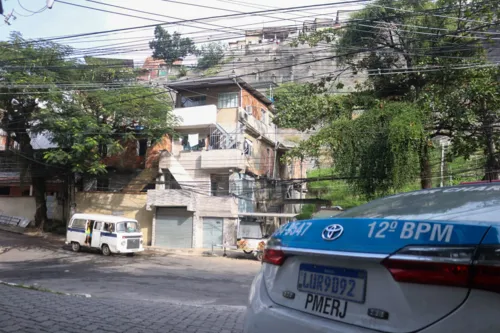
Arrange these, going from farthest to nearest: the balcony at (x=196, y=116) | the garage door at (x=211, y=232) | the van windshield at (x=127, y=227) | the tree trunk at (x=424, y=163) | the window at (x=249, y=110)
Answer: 1. the window at (x=249, y=110)
2. the balcony at (x=196, y=116)
3. the garage door at (x=211, y=232)
4. the van windshield at (x=127, y=227)
5. the tree trunk at (x=424, y=163)

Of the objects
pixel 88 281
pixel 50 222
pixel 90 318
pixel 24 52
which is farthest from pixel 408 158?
pixel 50 222

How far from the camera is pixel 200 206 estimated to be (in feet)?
81.9

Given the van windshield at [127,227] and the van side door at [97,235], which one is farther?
the van side door at [97,235]

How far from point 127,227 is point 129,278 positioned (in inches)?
353

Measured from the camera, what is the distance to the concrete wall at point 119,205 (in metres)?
26.7

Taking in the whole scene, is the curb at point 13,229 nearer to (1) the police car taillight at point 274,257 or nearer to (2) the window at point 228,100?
(2) the window at point 228,100

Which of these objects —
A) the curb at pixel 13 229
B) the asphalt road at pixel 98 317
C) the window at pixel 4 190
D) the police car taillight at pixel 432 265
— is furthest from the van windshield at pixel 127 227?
the police car taillight at pixel 432 265

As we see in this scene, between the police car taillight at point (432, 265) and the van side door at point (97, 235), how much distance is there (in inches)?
816

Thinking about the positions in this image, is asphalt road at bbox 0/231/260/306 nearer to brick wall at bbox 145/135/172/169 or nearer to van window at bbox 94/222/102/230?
van window at bbox 94/222/102/230

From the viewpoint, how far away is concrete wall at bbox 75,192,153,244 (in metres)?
26.7

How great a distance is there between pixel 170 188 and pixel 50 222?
9292 mm

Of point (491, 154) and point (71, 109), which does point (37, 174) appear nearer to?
point (71, 109)

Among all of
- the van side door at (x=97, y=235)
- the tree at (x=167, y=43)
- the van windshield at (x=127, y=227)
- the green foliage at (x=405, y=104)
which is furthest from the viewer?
the van side door at (x=97, y=235)

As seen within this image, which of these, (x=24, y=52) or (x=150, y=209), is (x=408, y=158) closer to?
(x=150, y=209)
